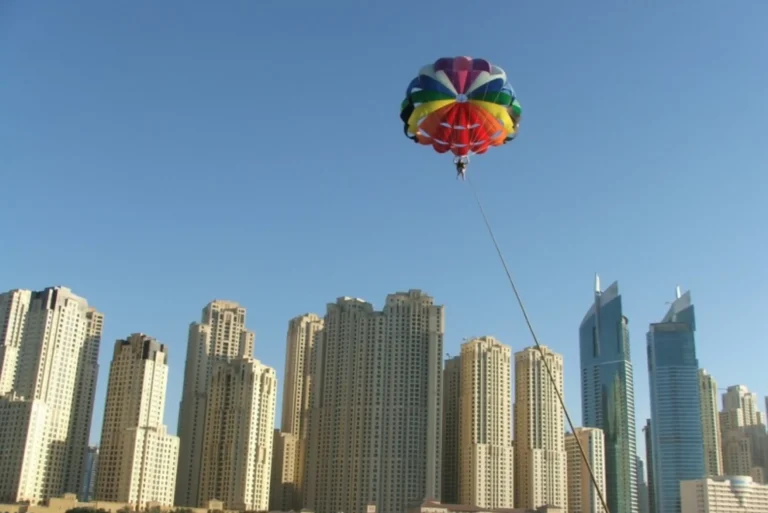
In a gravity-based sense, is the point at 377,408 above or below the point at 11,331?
below

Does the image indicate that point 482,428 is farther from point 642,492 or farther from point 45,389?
point 642,492

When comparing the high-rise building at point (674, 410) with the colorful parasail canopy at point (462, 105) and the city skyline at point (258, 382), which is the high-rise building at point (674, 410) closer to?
the city skyline at point (258, 382)

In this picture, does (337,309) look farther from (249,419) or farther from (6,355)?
(6,355)

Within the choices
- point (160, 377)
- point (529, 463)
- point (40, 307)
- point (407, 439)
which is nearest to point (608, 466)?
point (529, 463)

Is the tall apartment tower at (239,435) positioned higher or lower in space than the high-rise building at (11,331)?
lower

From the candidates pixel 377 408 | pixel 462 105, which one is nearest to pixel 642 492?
pixel 377 408

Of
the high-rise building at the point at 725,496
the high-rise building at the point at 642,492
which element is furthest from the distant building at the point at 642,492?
the high-rise building at the point at 725,496
